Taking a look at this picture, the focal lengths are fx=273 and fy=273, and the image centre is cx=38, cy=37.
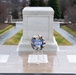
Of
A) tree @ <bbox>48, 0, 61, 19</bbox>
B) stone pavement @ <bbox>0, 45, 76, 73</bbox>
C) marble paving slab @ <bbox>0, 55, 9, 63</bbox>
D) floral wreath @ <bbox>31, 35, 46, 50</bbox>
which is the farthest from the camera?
tree @ <bbox>48, 0, 61, 19</bbox>

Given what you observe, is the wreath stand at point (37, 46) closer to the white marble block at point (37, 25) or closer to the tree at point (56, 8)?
the white marble block at point (37, 25)

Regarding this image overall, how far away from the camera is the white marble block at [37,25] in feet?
52.3

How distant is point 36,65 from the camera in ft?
41.7

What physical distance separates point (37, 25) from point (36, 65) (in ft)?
12.8

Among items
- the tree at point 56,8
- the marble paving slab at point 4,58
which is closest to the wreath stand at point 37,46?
the marble paving slab at point 4,58

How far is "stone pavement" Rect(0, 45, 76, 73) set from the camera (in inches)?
468

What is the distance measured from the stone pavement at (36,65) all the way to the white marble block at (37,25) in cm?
63

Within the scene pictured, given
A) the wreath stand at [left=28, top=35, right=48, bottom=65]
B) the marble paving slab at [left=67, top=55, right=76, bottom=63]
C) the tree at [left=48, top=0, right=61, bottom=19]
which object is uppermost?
the wreath stand at [left=28, top=35, right=48, bottom=65]

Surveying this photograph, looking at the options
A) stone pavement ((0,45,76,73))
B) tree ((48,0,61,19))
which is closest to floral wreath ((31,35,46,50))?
stone pavement ((0,45,76,73))

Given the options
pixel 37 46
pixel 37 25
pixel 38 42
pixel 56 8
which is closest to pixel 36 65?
pixel 37 46

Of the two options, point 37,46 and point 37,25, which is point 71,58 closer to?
point 37,46

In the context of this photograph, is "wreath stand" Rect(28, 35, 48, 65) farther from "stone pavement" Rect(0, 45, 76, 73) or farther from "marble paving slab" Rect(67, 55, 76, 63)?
"marble paving slab" Rect(67, 55, 76, 63)

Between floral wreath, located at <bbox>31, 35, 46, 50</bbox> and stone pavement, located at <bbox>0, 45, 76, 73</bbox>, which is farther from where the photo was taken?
floral wreath, located at <bbox>31, 35, 46, 50</bbox>

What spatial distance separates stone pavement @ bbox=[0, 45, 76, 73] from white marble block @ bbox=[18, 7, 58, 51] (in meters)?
0.63
